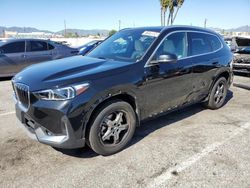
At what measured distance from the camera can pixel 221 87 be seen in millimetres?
5773

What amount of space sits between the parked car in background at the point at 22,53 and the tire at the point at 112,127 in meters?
6.71

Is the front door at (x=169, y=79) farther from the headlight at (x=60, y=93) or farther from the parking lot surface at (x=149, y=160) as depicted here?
the headlight at (x=60, y=93)

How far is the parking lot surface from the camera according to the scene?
10.0 feet

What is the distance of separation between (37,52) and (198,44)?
661 cm

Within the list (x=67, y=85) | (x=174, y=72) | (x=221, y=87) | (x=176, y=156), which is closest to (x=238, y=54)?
(x=221, y=87)

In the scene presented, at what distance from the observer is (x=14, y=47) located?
30.2 feet

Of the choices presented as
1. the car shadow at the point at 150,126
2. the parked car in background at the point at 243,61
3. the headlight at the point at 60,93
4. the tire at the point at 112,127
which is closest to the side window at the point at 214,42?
the car shadow at the point at 150,126

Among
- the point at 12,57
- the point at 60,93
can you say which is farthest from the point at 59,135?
the point at 12,57

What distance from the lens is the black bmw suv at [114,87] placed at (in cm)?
317

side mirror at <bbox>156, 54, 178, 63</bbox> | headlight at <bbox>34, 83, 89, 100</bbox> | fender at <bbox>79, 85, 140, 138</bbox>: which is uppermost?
side mirror at <bbox>156, 54, 178, 63</bbox>

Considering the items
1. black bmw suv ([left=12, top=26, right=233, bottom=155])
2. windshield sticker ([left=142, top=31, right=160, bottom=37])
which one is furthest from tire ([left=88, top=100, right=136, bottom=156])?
windshield sticker ([left=142, top=31, right=160, bottom=37])

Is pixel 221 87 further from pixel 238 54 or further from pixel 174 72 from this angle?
pixel 238 54

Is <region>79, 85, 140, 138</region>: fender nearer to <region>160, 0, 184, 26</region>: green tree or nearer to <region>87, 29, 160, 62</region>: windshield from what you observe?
<region>87, 29, 160, 62</region>: windshield

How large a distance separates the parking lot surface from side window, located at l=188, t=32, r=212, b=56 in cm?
135
